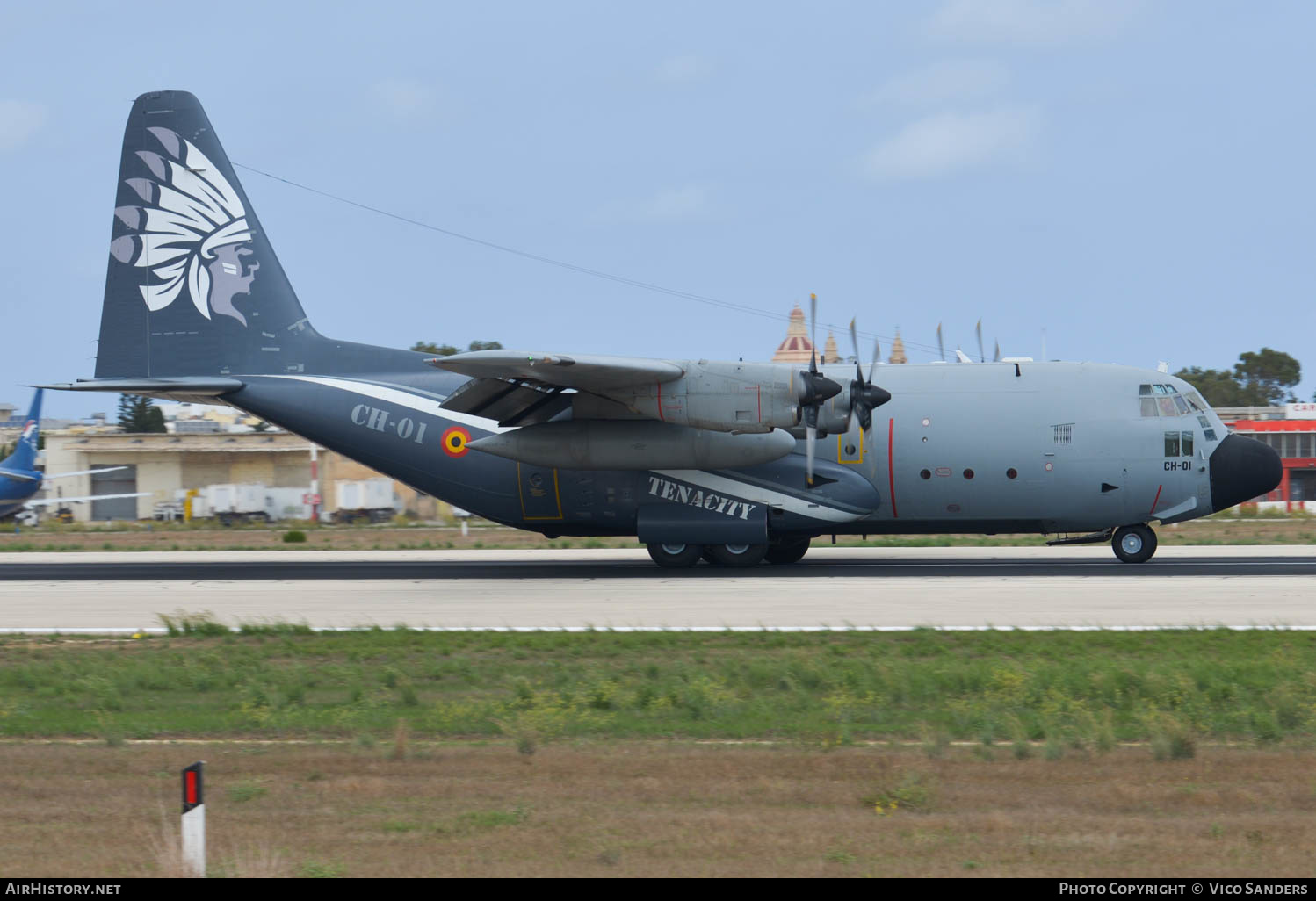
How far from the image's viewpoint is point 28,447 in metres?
42.6

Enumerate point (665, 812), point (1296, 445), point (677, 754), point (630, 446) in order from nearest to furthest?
point (665, 812) < point (677, 754) < point (630, 446) < point (1296, 445)

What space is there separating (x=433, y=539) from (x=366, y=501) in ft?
69.4

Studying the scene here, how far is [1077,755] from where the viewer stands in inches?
350

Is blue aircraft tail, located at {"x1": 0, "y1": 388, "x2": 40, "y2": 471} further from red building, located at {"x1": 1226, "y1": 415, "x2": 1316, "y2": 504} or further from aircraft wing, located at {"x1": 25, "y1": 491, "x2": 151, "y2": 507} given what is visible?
Answer: red building, located at {"x1": 1226, "y1": 415, "x2": 1316, "y2": 504}

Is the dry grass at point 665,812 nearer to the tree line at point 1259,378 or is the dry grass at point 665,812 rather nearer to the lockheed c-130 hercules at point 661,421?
the lockheed c-130 hercules at point 661,421

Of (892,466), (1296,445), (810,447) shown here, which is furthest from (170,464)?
(1296,445)

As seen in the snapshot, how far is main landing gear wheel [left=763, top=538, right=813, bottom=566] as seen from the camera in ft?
82.4

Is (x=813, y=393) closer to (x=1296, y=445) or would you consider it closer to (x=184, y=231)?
(x=184, y=231)

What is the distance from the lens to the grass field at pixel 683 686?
10.1 m

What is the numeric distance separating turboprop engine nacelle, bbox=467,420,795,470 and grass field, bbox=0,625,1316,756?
6954 millimetres

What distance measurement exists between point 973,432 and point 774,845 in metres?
17.4

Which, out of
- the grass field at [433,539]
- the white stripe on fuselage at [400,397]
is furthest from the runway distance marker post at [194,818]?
the grass field at [433,539]

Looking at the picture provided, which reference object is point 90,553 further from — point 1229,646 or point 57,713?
point 1229,646

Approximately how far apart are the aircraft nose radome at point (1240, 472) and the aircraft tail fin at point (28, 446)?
3702cm
